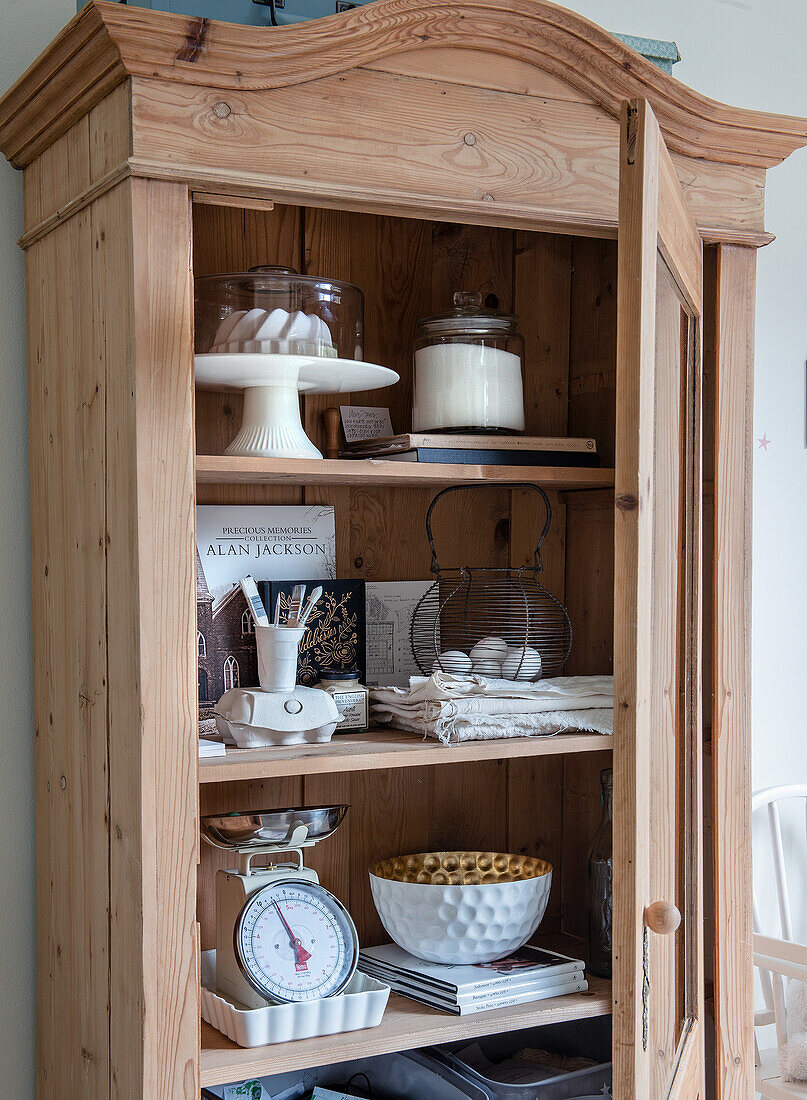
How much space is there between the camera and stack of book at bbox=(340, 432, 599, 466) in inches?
54.6

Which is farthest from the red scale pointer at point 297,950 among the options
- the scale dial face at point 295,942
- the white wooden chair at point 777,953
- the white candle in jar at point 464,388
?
the white wooden chair at point 777,953

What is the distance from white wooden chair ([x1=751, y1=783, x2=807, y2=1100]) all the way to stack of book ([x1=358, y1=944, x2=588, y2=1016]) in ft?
1.51

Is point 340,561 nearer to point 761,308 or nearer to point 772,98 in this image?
point 761,308

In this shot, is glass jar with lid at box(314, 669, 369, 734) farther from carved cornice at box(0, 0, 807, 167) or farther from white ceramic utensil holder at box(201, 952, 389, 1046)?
carved cornice at box(0, 0, 807, 167)

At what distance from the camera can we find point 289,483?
5.01 ft

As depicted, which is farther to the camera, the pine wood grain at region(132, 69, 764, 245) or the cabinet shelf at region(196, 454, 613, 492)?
the cabinet shelf at region(196, 454, 613, 492)

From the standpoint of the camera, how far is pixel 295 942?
52.6 inches

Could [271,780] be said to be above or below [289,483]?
below

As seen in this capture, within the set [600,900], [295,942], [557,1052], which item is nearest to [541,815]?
[600,900]

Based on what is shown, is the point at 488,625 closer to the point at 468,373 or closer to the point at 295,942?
the point at 468,373

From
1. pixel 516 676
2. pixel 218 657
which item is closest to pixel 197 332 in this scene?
pixel 218 657

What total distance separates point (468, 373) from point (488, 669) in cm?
42

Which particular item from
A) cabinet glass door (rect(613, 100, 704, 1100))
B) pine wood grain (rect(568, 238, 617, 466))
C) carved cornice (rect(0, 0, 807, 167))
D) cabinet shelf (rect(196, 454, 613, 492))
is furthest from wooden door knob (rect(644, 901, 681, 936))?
carved cornice (rect(0, 0, 807, 167))

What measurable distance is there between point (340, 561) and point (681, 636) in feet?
1.77
